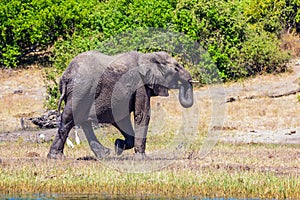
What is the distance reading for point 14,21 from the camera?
4266 cm

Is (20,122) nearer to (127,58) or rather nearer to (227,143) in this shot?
(227,143)

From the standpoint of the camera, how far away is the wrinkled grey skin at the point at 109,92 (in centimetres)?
1811

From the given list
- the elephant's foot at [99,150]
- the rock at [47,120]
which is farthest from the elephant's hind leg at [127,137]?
the rock at [47,120]

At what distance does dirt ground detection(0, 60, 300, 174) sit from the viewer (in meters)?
19.6

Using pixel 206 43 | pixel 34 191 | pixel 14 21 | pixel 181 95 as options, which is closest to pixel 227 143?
pixel 181 95

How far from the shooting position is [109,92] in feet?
59.7

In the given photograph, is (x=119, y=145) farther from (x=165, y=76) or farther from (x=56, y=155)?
(x=165, y=76)

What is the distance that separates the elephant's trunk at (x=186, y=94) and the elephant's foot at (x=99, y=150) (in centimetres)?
195

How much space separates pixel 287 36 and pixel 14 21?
46.2 ft

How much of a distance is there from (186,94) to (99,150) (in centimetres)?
226

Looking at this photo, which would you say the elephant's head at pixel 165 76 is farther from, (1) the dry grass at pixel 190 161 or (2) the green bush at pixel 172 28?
(2) the green bush at pixel 172 28

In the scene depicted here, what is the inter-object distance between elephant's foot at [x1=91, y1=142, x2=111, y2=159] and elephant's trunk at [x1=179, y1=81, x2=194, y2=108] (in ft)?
6.41

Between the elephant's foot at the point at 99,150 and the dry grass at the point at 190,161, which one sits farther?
the elephant's foot at the point at 99,150

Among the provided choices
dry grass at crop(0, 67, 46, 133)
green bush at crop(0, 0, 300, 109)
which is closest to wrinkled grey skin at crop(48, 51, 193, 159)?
dry grass at crop(0, 67, 46, 133)
